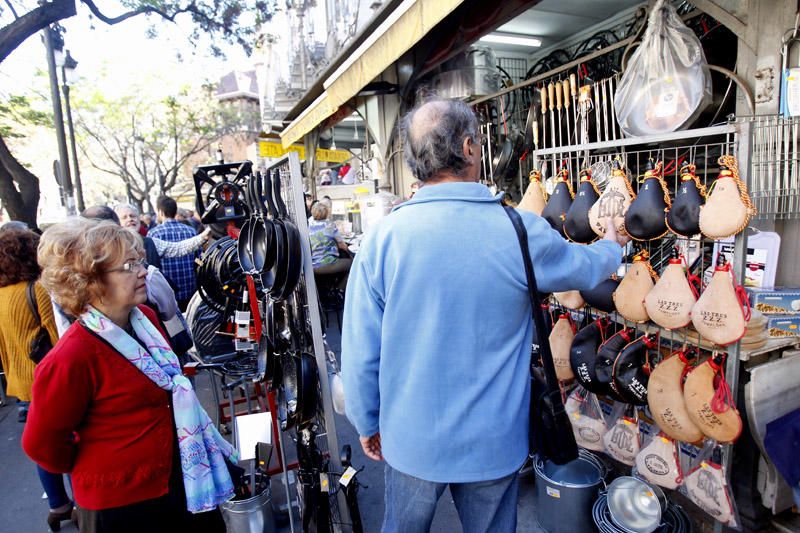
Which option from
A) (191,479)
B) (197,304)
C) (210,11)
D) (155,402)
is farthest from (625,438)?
(210,11)

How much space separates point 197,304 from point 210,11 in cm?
986

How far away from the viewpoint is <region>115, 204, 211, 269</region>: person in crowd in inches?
162

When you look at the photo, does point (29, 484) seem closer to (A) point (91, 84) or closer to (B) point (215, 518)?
(B) point (215, 518)

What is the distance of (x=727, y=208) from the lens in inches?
64.0

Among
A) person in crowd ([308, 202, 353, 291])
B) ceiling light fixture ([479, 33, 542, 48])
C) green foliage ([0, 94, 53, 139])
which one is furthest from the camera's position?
green foliage ([0, 94, 53, 139])

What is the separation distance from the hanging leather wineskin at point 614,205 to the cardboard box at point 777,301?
79 cm

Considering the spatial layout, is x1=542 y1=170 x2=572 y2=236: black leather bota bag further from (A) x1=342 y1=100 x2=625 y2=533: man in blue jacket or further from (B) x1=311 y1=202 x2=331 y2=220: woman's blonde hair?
(B) x1=311 y1=202 x2=331 y2=220: woman's blonde hair

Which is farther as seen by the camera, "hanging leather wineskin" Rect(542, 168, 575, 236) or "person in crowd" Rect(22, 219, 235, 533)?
"hanging leather wineskin" Rect(542, 168, 575, 236)

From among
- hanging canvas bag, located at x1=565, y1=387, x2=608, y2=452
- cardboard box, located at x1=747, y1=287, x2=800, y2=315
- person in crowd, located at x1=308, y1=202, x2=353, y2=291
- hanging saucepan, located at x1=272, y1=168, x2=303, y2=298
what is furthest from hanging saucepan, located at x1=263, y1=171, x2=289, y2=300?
person in crowd, located at x1=308, y1=202, x2=353, y2=291

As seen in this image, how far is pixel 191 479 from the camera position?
171 centimetres

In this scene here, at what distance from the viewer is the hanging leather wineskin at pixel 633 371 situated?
6.59 ft

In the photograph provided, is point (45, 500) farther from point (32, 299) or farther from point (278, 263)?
point (278, 263)

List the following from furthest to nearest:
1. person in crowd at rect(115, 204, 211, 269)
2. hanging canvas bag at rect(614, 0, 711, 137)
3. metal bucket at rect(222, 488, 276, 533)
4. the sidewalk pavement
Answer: person in crowd at rect(115, 204, 211, 269) < the sidewalk pavement < metal bucket at rect(222, 488, 276, 533) < hanging canvas bag at rect(614, 0, 711, 137)

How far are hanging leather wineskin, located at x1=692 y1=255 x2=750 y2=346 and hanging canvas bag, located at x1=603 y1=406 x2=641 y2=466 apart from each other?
2.11 feet
